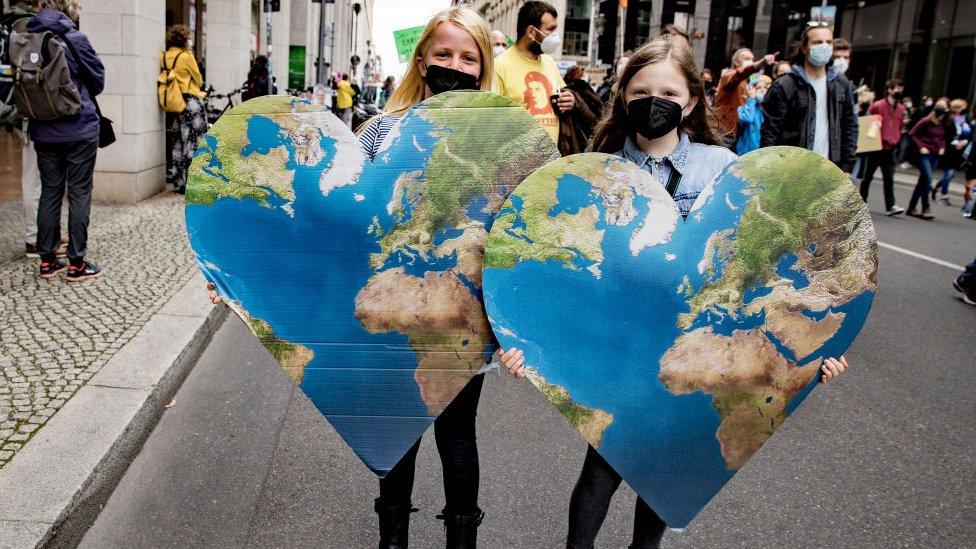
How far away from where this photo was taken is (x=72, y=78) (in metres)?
6.07

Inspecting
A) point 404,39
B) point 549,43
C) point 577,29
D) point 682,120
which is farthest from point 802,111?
point 577,29

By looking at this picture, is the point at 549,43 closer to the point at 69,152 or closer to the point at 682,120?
the point at 69,152

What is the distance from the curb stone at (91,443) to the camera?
2809 mm

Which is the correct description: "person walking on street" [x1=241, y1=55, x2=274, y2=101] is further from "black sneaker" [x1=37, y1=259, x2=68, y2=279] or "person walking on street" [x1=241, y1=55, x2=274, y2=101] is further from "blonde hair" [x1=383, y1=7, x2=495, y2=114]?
"blonde hair" [x1=383, y1=7, x2=495, y2=114]

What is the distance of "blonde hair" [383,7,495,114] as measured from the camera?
2.47 metres

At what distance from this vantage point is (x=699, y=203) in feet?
7.03

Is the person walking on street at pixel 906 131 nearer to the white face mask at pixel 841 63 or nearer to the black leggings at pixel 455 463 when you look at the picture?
the white face mask at pixel 841 63

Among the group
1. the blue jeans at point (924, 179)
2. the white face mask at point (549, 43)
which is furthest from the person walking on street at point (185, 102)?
Answer: the blue jeans at point (924, 179)

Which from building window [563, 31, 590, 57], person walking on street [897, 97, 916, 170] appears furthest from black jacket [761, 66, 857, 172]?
building window [563, 31, 590, 57]

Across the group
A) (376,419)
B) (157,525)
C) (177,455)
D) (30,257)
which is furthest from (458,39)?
(30,257)

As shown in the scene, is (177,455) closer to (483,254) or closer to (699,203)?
(483,254)

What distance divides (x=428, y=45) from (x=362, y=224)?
2.11 feet

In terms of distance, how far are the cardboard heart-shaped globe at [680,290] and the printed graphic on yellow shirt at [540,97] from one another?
12.8 feet

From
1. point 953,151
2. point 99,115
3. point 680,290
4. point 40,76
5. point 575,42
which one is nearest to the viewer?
point 680,290
